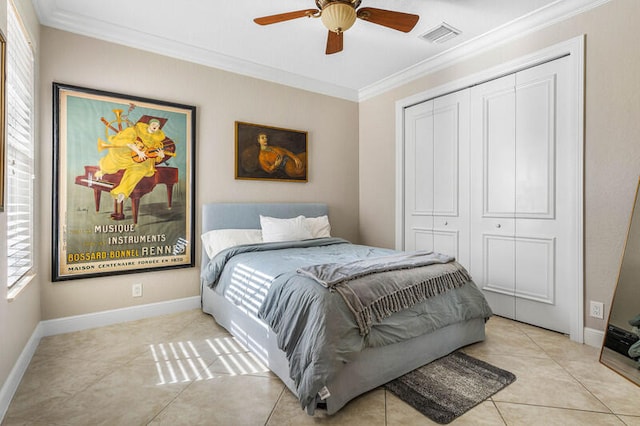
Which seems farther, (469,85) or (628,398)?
(469,85)

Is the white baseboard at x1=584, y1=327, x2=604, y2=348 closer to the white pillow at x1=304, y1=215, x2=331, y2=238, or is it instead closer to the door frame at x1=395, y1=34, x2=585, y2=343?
the door frame at x1=395, y1=34, x2=585, y2=343

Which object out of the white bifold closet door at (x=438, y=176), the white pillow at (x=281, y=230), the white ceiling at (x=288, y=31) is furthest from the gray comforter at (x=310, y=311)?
the white ceiling at (x=288, y=31)

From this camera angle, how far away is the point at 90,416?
1.69 meters

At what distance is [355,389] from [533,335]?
1789mm

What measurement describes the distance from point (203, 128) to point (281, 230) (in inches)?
51.4

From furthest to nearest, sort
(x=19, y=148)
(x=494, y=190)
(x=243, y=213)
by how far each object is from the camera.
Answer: (x=243, y=213) < (x=494, y=190) < (x=19, y=148)

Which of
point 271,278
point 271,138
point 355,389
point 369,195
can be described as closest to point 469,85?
point 369,195

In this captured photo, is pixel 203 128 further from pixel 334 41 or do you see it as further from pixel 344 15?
pixel 344 15

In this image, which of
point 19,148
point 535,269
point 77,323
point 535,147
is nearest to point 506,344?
point 535,269

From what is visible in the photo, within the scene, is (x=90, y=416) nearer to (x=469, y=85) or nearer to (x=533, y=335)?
(x=533, y=335)

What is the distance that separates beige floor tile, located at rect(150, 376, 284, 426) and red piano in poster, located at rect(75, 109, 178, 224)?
1814 mm

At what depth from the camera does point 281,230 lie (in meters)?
3.42

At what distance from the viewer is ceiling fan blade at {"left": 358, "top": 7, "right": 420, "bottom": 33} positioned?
2.24 m

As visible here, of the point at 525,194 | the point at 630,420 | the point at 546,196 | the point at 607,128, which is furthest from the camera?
the point at 525,194
